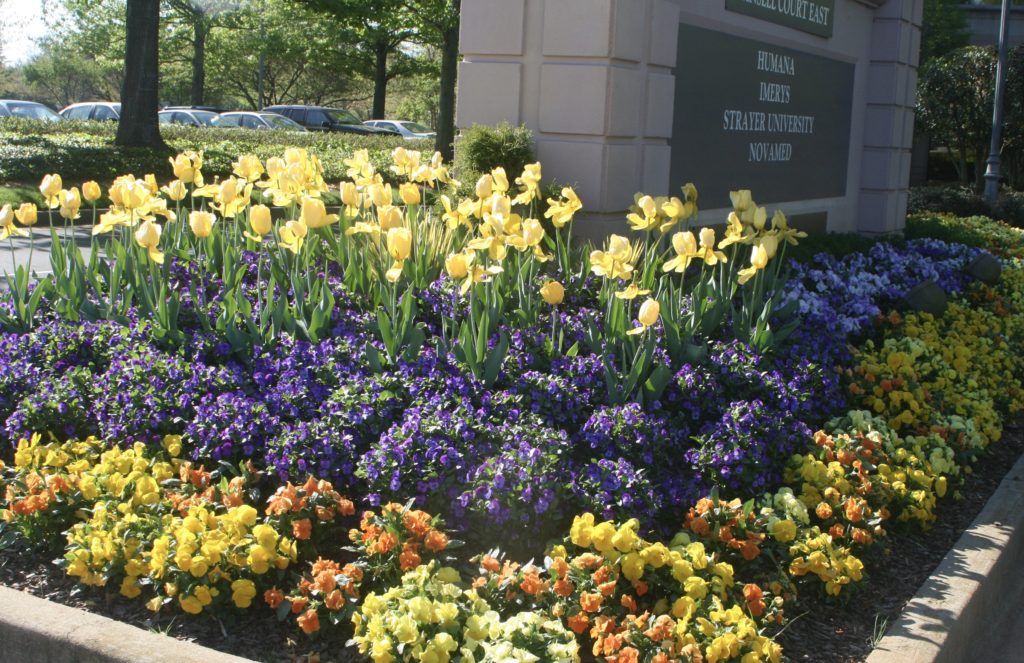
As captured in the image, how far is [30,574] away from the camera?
12.1ft

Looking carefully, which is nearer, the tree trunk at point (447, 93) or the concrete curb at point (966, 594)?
the concrete curb at point (966, 594)

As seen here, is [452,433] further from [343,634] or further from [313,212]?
[313,212]

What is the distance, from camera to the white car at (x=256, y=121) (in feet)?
107

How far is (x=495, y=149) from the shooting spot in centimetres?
707

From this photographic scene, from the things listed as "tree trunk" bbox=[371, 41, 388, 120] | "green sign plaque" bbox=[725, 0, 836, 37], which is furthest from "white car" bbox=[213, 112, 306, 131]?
"green sign plaque" bbox=[725, 0, 836, 37]

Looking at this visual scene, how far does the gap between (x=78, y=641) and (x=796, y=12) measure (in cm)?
783

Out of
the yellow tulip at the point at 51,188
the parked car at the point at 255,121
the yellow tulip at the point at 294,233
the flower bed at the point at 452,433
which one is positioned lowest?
the flower bed at the point at 452,433

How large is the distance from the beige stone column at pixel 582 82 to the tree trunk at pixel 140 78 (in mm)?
12033

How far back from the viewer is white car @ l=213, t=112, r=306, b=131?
32.5 m

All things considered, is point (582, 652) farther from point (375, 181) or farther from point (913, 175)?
point (913, 175)

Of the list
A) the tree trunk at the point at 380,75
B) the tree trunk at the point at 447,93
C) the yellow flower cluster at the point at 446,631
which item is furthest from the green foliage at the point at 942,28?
the yellow flower cluster at the point at 446,631

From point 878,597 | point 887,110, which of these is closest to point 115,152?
point 887,110

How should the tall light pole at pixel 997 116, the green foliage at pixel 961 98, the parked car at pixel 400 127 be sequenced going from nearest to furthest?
the tall light pole at pixel 997 116
the green foliage at pixel 961 98
the parked car at pixel 400 127

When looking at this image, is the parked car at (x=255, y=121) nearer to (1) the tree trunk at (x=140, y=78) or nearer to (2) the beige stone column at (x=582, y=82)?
(1) the tree trunk at (x=140, y=78)
